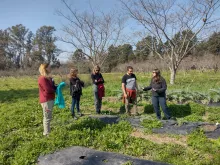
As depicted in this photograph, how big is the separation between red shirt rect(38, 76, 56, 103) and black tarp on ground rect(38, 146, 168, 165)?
55.8 inches

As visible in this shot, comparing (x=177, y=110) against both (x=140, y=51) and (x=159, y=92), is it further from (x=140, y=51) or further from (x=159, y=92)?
(x=140, y=51)

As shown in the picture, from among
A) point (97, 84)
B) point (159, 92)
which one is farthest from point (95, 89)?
point (159, 92)

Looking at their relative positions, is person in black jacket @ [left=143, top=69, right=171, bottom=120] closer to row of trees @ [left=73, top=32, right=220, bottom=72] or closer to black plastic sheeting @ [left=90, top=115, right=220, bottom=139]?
black plastic sheeting @ [left=90, top=115, right=220, bottom=139]

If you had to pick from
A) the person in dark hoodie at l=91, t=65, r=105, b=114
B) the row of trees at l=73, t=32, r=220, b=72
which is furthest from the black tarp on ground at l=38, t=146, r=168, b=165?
the row of trees at l=73, t=32, r=220, b=72

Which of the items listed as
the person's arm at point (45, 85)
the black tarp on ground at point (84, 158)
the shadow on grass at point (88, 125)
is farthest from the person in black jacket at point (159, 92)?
the person's arm at point (45, 85)

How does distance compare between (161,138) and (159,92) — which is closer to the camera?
(161,138)

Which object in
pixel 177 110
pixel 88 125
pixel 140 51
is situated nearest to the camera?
pixel 88 125

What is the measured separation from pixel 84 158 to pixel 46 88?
193 centimetres

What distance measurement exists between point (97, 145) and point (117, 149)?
44 centimetres

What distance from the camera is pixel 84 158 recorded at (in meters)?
3.79

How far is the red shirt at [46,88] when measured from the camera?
497 cm

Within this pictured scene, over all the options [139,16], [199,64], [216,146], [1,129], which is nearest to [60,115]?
[1,129]

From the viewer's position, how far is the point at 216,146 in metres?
4.38

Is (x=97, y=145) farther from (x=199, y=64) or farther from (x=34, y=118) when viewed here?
(x=199, y=64)
